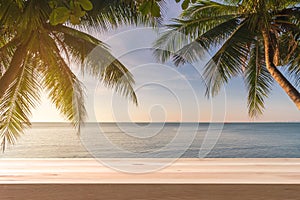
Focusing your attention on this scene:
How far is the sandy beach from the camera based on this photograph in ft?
12.9

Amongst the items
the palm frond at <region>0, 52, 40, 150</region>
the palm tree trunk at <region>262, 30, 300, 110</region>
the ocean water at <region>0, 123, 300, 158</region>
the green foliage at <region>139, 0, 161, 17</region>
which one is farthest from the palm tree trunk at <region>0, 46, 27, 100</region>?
the ocean water at <region>0, 123, 300, 158</region>

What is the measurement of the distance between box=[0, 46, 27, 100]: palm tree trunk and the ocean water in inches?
378

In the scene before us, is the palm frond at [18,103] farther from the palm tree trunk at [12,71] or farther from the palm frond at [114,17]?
the palm frond at [114,17]

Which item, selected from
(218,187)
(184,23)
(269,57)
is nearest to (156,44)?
(184,23)

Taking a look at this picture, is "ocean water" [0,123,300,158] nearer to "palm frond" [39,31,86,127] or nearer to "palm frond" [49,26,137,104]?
"palm frond" [39,31,86,127]

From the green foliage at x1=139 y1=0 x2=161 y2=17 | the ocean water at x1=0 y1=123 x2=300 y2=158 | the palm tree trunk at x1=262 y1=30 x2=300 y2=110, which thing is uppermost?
the palm tree trunk at x1=262 y1=30 x2=300 y2=110

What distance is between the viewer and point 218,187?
13.8ft

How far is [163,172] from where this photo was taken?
5609 millimetres

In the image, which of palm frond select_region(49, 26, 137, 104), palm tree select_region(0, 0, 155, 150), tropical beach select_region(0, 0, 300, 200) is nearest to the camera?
tropical beach select_region(0, 0, 300, 200)

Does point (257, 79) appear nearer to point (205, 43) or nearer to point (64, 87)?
point (205, 43)

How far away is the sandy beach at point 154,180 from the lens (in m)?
3.92

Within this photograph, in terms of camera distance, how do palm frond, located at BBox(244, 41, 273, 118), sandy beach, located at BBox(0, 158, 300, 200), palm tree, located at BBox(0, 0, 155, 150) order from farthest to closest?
palm frond, located at BBox(244, 41, 273, 118), palm tree, located at BBox(0, 0, 155, 150), sandy beach, located at BBox(0, 158, 300, 200)

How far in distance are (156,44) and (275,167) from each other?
2.26 m

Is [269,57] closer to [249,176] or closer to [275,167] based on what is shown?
[249,176]
